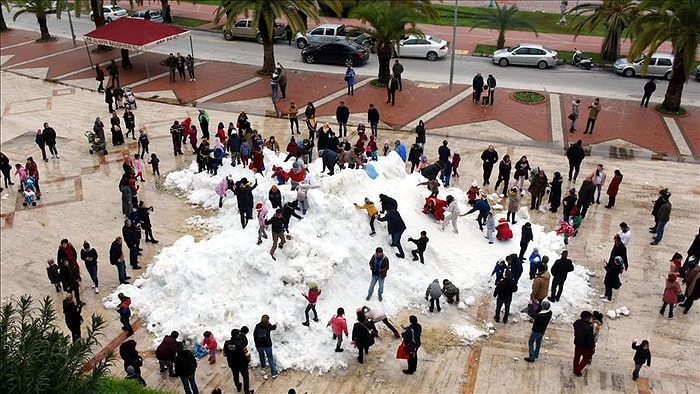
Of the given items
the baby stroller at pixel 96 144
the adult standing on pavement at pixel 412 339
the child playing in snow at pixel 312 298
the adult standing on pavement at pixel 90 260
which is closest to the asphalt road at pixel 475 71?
the baby stroller at pixel 96 144

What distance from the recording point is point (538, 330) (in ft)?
37.3

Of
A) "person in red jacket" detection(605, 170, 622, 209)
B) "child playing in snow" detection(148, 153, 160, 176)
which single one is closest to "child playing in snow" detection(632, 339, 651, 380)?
"person in red jacket" detection(605, 170, 622, 209)

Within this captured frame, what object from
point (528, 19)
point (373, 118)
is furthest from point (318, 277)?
point (528, 19)

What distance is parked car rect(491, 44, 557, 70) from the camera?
101 feet

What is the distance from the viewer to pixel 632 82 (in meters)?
29.0

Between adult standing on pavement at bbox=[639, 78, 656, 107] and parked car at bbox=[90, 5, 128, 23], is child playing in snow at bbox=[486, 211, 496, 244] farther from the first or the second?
parked car at bbox=[90, 5, 128, 23]

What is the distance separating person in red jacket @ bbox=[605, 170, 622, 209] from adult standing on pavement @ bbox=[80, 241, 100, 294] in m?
13.7

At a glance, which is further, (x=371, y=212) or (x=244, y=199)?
(x=244, y=199)

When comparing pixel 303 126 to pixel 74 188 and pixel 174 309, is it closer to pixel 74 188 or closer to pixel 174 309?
pixel 74 188

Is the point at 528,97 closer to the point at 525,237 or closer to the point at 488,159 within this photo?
the point at 488,159

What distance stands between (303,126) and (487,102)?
7.94 meters

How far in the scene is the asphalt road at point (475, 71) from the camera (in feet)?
91.3

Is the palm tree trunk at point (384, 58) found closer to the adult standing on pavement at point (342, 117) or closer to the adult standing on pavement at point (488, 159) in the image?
the adult standing on pavement at point (342, 117)

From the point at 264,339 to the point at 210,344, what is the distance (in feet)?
4.10
